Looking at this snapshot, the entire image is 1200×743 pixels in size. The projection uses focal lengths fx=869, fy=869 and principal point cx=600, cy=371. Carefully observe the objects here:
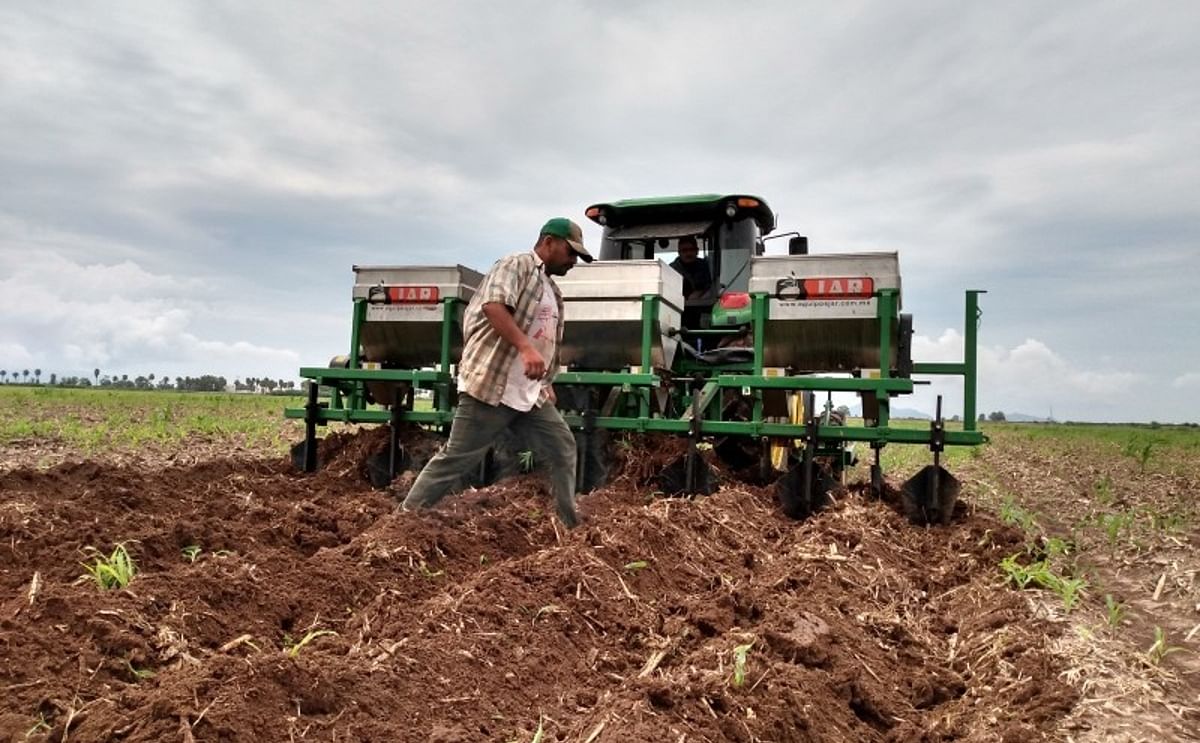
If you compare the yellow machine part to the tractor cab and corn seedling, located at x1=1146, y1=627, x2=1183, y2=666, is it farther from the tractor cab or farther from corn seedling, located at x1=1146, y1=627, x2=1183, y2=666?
corn seedling, located at x1=1146, y1=627, x2=1183, y2=666

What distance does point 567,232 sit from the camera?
501 cm

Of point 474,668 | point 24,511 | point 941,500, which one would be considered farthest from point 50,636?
point 941,500

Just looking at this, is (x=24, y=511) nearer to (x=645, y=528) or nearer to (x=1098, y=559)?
(x=645, y=528)

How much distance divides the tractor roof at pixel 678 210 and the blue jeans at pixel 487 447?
3.66 metres

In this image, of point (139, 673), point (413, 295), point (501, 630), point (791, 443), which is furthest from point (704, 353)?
point (139, 673)

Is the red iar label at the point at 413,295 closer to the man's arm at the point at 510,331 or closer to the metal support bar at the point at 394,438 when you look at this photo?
the metal support bar at the point at 394,438

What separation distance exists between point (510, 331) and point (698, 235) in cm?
423

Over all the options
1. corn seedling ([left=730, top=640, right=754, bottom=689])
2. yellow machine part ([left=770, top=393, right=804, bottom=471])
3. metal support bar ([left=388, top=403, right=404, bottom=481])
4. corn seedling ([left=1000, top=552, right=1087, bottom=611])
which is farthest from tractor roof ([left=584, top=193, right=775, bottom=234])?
corn seedling ([left=730, top=640, right=754, bottom=689])

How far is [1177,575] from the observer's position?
5152 mm

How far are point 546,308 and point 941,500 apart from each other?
3.06 meters

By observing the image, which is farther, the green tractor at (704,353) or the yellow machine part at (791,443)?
the yellow machine part at (791,443)

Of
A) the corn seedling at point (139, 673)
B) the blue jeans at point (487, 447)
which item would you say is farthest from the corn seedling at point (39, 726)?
the blue jeans at point (487, 447)

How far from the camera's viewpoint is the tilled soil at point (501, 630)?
2535 mm

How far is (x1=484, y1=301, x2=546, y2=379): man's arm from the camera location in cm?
467
